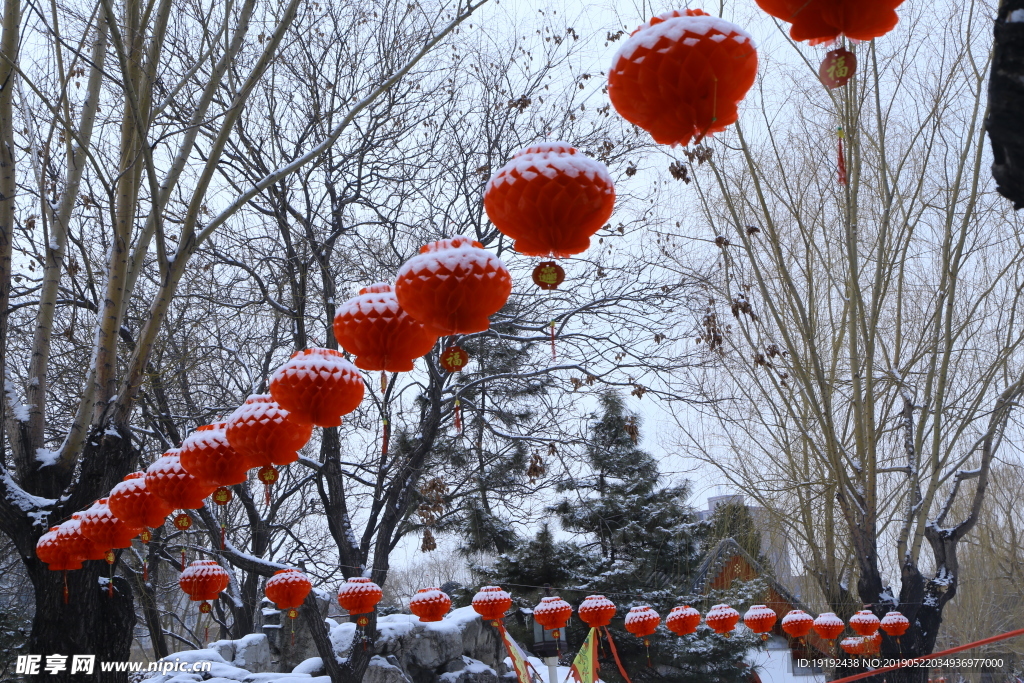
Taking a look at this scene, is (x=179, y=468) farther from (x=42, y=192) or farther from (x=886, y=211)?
(x=886, y=211)

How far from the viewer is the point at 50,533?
4.99 metres

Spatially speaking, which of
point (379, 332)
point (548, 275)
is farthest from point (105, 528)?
point (548, 275)

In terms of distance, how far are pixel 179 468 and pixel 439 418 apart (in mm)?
4564

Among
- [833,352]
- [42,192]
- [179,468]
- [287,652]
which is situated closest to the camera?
[179,468]

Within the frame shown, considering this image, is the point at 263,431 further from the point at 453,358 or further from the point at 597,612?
the point at 597,612

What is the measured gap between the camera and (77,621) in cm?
540

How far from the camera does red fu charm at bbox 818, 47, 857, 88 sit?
233 centimetres

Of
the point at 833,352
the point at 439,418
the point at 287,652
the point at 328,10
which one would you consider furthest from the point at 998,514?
the point at 328,10

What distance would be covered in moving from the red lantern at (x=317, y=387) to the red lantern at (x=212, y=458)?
34.1 inches

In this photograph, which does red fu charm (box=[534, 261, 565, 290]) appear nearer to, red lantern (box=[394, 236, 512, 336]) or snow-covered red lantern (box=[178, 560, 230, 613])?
red lantern (box=[394, 236, 512, 336])

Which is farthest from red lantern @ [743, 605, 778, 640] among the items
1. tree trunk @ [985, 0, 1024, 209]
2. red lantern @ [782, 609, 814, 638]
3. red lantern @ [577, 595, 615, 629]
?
tree trunk @ [985, 0, 1024, 209]

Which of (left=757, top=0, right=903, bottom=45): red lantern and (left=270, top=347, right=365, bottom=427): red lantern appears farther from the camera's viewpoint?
(left=270, top=347, right=365, bottom=427): red lantern

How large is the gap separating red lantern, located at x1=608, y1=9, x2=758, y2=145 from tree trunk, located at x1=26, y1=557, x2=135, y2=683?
533cm

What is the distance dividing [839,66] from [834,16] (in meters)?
0.20
